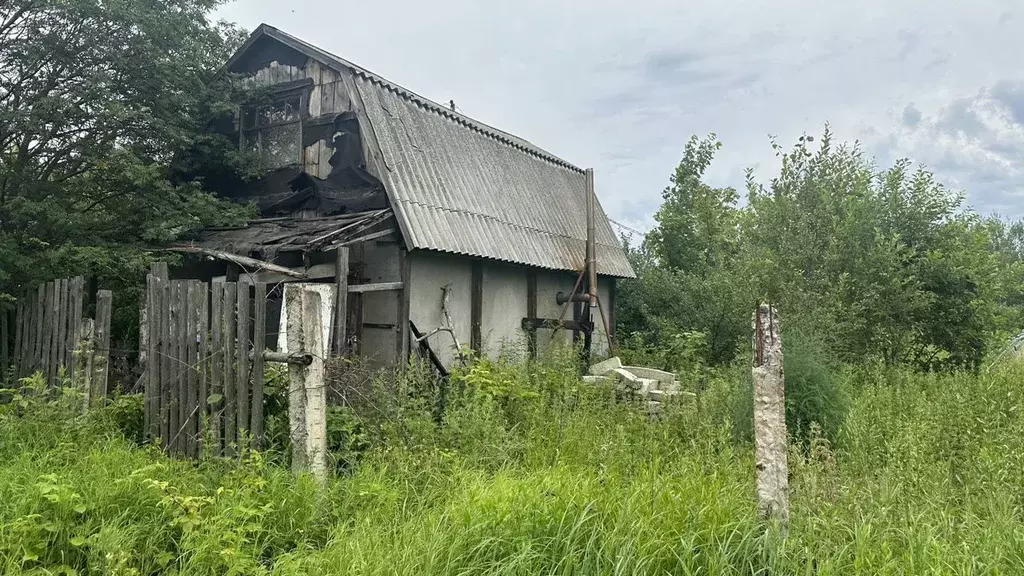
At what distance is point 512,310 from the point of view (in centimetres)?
1116

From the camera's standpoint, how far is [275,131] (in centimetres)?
1038

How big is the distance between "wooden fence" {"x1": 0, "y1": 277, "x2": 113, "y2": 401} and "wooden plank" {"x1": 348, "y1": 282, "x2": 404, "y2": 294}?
2654 mm

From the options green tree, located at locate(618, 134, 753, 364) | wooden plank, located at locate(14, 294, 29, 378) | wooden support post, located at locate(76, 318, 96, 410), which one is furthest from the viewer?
green tree, located at locate(618, 134, 753, 364)

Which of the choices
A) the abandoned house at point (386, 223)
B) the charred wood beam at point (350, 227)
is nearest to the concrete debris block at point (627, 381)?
the abandoned house at point (386, 223)

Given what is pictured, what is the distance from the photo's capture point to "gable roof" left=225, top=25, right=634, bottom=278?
9188mm

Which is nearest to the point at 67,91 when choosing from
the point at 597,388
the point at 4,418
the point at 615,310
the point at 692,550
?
the point at 4,418

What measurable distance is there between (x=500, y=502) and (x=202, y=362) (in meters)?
2.99

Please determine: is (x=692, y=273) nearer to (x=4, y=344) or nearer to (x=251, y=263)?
(x=251, y=263)

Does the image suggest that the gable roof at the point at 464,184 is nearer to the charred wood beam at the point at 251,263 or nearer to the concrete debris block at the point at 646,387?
the charred wood beam at the point at 251,263

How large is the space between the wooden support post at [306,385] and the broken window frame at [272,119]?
591 centimetres

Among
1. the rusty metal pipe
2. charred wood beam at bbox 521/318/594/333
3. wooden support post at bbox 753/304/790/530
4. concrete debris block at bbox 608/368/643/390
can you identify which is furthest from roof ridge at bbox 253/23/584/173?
wooden support post at bbox 753/304/790/530

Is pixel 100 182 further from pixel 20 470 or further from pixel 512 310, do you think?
pixel 512 310

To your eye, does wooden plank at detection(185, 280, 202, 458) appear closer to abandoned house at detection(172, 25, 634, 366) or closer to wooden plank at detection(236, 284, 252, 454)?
wooden plank at detection(236, 284, 252, 454)

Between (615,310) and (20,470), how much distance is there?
11.6 m
